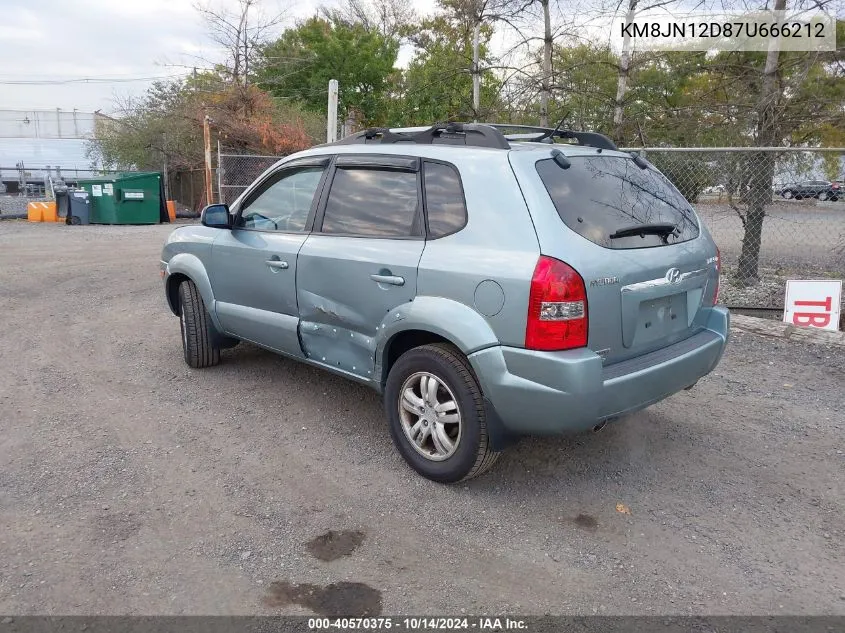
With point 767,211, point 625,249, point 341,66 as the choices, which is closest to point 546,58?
point 767,211

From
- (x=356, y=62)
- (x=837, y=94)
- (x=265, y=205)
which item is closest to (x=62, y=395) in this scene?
(x=265, y=205)

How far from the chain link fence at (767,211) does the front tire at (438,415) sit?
14.9 ft

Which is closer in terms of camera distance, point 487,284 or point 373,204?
point 487,284

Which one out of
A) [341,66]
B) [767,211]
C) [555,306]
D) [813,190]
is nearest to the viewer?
[555,306]

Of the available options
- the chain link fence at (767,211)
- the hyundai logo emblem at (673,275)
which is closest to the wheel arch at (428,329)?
the hyundai logo emblem at (673,275)

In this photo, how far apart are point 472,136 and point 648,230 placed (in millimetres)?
1098

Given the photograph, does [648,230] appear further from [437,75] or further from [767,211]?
[437,75]

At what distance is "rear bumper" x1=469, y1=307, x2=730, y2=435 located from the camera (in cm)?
307

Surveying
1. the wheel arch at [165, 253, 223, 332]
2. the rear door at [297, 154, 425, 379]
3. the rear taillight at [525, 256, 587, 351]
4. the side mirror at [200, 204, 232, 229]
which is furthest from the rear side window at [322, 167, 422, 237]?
the wheel arch at [165, 253, 223, 332]

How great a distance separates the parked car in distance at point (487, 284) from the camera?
314cm

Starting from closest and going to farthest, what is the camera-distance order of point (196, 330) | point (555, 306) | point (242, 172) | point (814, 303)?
1. point (555, 306)
2. point (196, 330)
3. point (814, 303)
4. point (242, 172)

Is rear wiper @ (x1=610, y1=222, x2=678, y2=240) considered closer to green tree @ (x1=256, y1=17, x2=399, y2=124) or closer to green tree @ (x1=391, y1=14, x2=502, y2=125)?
green tree @ (x1=391, y1=14, x2=502, y2=125)

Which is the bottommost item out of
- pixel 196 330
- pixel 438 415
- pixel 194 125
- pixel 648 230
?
pixel 438 415

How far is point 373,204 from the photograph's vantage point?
13.1 ft
